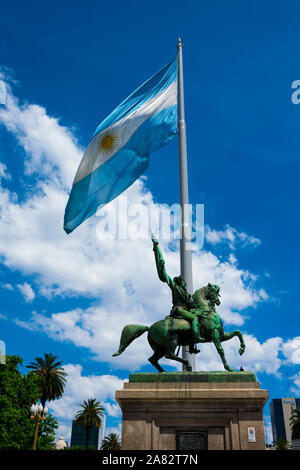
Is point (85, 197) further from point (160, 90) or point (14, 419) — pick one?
point (14, 419)

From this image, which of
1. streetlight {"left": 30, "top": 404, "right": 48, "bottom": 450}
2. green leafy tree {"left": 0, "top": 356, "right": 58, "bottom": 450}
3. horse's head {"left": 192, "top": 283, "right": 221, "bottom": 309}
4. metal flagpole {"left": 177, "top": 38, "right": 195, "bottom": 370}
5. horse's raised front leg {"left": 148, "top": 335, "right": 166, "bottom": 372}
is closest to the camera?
horse's raised front leg {"left": 148, "top": 335, "right": 166, "bottom": 372}

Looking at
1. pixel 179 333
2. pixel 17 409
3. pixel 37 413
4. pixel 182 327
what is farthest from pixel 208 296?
pixel 17 409

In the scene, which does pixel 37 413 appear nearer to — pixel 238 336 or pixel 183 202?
pixel 183 202

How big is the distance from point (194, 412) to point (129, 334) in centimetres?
270

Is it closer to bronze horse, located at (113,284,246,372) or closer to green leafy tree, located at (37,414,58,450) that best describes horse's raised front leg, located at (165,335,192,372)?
bronze horse, located at (113,284,246,372)

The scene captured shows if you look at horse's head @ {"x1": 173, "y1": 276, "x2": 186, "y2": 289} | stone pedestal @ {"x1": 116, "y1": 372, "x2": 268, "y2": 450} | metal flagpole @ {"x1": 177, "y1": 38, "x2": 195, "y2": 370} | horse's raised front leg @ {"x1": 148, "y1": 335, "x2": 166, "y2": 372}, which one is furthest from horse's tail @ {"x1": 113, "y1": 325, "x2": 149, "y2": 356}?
metal flagpole @ {"x1": 177, "y1": 38, "x2": 195, "y2": 370}

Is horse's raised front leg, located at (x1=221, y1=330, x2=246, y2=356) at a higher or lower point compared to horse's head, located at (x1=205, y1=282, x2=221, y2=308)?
lower

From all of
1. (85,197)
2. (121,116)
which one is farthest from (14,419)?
(121,116)

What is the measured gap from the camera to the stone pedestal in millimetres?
10711

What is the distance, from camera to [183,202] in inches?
656

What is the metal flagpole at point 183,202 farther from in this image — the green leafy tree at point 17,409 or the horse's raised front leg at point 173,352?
the green leafy tree at point 17,409

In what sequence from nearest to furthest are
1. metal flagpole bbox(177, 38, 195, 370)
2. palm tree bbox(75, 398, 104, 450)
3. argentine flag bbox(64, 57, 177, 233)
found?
metal flagpole bbox(177, 38, 195, 370), argentine flag bbox(64, 57, 177, 233), palm tree bbox(75, 398, 104, 450)

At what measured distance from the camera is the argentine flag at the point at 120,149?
17.1 m
